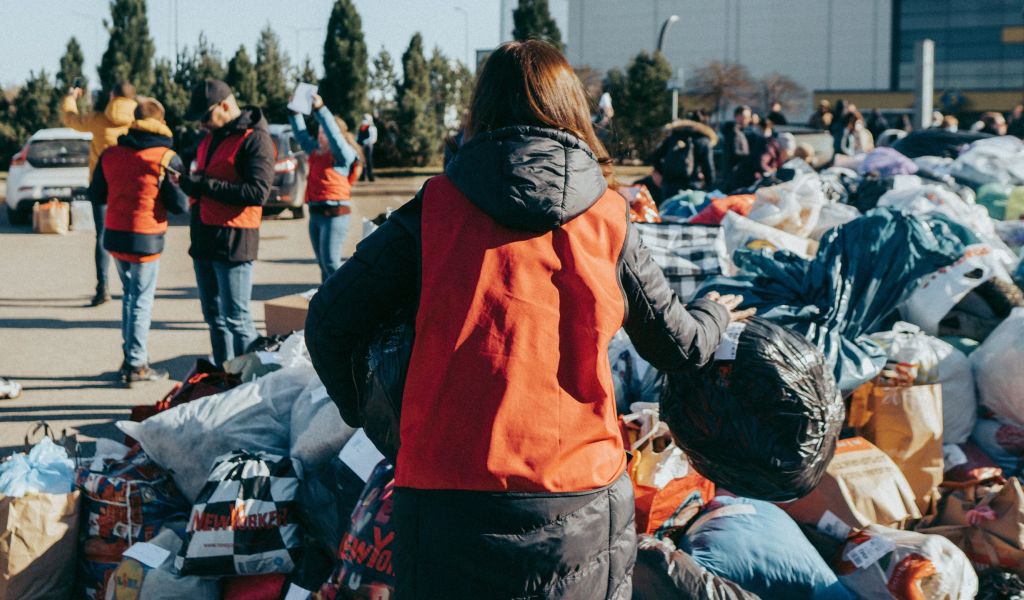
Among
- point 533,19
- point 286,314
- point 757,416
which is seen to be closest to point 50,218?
point 286,314

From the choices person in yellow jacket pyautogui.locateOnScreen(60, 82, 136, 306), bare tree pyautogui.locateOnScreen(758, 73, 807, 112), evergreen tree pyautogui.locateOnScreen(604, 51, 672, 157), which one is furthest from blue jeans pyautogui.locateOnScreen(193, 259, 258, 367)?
bare tree pyautogui.locateOnScreen(758, 73, 807, 112)

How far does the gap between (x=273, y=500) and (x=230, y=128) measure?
2.65 m

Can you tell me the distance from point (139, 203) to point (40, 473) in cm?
253

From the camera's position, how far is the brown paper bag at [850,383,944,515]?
3.47 meters

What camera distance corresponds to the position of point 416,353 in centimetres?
174

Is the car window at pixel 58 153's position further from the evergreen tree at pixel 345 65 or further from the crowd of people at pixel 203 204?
the evergreen tree at pixel 345 65

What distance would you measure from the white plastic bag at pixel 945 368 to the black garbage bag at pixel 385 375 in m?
2.41

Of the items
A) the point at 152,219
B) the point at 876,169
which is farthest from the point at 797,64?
the point at 152,219

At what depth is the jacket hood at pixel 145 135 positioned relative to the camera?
564cm

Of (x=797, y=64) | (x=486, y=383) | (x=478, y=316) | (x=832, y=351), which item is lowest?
(x=832, y=351)

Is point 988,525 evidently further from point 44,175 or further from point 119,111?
point 44,175

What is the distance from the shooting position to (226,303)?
5.29 meters

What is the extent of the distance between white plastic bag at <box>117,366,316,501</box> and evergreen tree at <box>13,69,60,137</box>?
27.9 metres

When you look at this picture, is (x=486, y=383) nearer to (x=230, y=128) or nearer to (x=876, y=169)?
(x=230, y=128)
